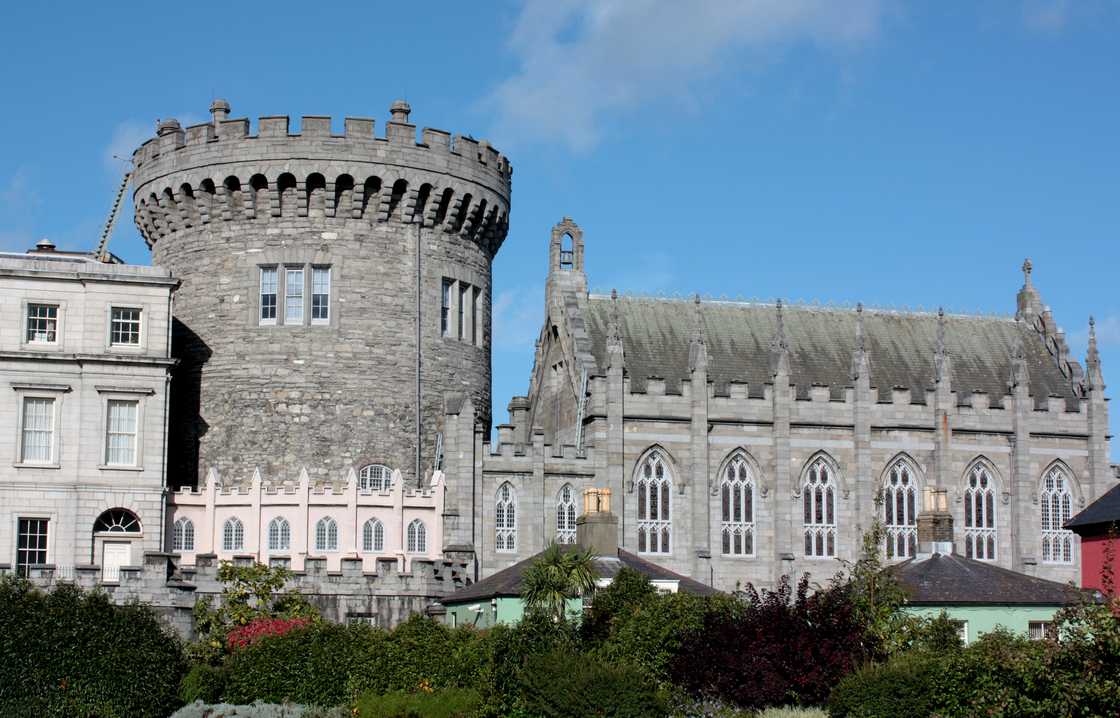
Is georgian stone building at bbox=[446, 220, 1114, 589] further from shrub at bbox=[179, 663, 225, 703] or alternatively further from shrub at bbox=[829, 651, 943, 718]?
shrub at bbox=[829, 651, 943, 718]

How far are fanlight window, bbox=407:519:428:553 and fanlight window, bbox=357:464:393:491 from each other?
229 cm

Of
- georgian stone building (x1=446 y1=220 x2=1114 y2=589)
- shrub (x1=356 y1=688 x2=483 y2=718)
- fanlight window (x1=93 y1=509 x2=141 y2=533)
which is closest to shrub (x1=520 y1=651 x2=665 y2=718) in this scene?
shrub (x1=356 y1=688 x2=483 y2=718)

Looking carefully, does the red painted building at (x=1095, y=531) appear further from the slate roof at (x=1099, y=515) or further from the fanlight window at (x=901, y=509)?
the fanlight window at (x=901, y=509)

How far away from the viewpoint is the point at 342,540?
52812 millimetres

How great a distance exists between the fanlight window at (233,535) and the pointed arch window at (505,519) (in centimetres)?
765

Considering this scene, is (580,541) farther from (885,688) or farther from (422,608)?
(885,688)

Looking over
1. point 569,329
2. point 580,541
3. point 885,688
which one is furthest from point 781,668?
point 569,329

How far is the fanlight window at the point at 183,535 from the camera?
52594 millimetres

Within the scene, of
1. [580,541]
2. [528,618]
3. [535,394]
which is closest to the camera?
[528,618]

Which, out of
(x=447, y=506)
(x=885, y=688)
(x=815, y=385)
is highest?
(x=815, y=385)

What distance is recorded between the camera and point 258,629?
43375 mm

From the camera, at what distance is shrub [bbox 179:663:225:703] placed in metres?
38.7

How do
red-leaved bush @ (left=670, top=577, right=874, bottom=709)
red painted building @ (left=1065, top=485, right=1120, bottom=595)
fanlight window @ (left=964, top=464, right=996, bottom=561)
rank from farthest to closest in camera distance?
1. fanlight window @ (left=964, top=464, right=996, bottom=561)
2. red painted building @ (left=1065, top=485, right=1120, bottom=595)
3. red-leaved bush @ (left=670, top=577, right=874, bottom=709)

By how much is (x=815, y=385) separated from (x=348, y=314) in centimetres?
1542
